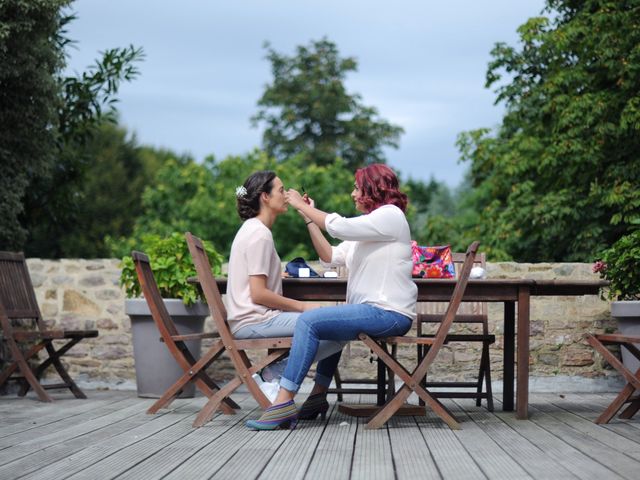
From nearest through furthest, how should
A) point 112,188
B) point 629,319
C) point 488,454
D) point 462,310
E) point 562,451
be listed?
point 488,454
point 562,451
point 629,319
point 462,310
point 112,188

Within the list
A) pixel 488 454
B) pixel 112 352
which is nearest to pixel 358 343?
pixel 112 352

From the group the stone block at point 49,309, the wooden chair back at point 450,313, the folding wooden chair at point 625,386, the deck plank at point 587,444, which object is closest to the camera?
the deck plank at point 587,444

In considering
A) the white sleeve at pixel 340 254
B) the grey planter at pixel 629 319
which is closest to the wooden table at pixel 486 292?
the white sleeve at pixel 340 254

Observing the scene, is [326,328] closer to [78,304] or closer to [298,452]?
[298,452]

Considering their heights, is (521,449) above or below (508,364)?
below

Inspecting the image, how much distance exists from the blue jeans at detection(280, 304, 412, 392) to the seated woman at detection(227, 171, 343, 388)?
195 mm

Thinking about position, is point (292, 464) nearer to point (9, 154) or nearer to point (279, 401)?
point (279, 401)

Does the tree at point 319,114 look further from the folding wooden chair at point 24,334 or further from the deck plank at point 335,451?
the deck plank at point 335,451

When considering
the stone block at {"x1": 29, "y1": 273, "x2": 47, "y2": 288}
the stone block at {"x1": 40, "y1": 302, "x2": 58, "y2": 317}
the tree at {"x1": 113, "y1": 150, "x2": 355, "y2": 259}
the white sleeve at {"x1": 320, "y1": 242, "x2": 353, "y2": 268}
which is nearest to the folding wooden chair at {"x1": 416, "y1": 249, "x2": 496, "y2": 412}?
the white sleeve at {"x1": 320, "y1": 242, "x2": 353, "y2": 268}

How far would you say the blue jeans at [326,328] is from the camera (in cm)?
466

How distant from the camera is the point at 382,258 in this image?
4.77 m

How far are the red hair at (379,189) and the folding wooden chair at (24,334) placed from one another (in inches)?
102

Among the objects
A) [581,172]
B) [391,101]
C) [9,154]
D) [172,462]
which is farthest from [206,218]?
[172,462]

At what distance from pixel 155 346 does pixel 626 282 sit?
3.33 meters
